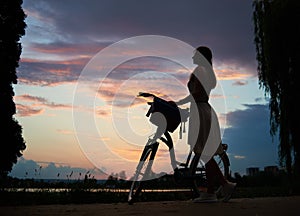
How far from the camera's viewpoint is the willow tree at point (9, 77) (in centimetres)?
1689

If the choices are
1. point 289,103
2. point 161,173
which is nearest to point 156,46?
point 161,173

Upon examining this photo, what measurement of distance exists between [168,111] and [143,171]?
1025mm

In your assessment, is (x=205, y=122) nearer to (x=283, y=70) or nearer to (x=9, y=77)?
(x=283, y=70)

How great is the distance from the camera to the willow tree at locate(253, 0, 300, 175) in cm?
1516

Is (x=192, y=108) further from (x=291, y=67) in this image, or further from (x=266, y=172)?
(x=266, y=172)

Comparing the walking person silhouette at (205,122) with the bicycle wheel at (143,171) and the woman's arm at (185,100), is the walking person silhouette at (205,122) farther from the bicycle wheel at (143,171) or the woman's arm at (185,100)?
the bicycle wheel at (143,171)

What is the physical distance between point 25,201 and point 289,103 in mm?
11665

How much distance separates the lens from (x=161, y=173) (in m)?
6.46

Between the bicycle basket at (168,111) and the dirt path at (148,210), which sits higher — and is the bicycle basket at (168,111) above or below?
above

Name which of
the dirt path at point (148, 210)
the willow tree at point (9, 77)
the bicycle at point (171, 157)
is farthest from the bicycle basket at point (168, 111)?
the willow tree at point (9, 77)

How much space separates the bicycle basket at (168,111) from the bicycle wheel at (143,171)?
385 mm

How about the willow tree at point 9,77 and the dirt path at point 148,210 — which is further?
the willow tree at point 9,77

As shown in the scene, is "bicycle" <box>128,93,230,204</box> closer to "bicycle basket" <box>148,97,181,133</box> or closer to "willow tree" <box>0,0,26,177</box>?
"bicycle basket" <box>148,97,181,133</box>

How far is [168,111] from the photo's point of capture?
6285 mm
